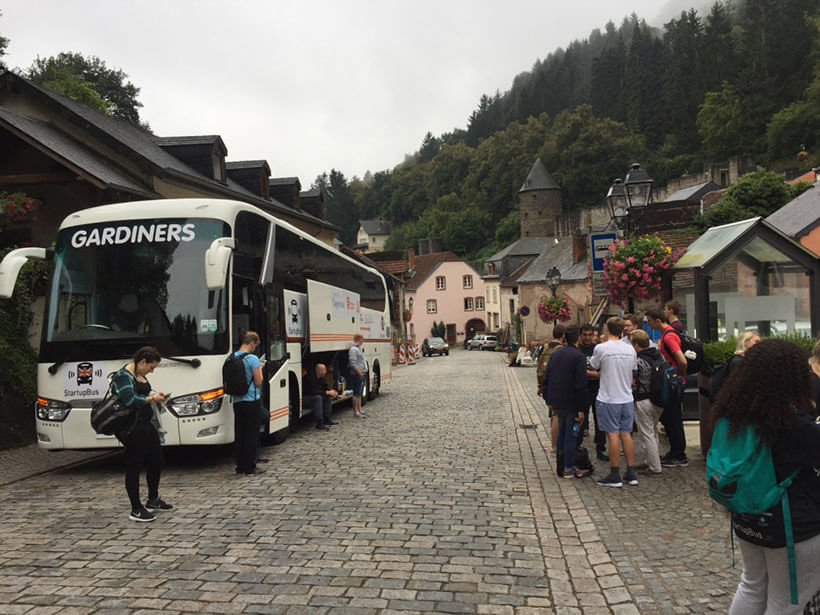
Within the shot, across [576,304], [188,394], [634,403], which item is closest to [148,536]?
[188,394]

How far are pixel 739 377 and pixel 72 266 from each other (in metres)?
8.20

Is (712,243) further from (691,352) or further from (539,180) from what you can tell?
(539,180)

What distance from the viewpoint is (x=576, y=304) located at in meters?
50.5

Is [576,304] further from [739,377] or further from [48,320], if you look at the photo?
[739,377]

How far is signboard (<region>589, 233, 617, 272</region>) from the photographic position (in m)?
14.6

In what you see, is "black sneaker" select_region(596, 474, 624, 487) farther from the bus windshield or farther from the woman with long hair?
the bus windshield

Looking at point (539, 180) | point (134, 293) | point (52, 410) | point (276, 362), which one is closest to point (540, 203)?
point (539, 180)

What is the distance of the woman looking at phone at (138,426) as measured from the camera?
21.0 ft

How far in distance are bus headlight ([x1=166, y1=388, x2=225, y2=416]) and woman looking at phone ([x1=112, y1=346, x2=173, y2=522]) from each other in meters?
1.80

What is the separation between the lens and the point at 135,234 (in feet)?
29.7

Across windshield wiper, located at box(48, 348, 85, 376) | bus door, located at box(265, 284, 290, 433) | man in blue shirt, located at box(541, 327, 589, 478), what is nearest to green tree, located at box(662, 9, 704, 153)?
bus door, located at box(265, 284, 290, 433)

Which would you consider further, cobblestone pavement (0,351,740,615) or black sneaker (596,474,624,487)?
black sneaker (596,474,624,487)

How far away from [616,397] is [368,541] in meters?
3.36

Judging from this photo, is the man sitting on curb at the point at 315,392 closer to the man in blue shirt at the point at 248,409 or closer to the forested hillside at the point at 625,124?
the man in blue shirt at the point at 248,409
